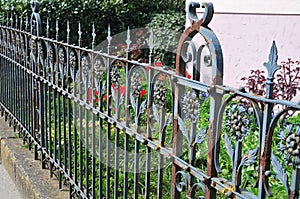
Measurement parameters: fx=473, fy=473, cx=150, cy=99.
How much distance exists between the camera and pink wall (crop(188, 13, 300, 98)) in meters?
6.21

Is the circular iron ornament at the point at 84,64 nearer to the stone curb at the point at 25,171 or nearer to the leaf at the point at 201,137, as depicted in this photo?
the stone curb at the point at 25,171

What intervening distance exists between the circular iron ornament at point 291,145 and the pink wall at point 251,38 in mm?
5051

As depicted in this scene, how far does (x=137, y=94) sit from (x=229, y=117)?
0.80m

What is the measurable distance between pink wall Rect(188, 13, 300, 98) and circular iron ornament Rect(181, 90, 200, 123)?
4.63 m

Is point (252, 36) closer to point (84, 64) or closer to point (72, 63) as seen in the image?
point (72, 63)

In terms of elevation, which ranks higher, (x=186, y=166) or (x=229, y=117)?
(x=229, y=117)

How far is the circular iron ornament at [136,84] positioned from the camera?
2.29 metres

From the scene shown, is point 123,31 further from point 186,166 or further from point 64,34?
point 186,166

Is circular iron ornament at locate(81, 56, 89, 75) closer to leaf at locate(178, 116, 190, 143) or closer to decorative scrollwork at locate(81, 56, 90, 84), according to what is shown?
decorative scrollwork at locate(81, 56, 90, 84)

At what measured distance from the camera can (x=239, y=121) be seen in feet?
4.99

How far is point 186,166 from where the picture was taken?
6.10 ft

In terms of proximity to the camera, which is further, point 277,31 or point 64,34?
point 64,34

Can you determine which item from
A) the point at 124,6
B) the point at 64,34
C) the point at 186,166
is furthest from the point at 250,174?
the point at 124,6

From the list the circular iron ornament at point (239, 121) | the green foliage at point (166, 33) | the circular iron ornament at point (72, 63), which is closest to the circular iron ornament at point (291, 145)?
the circular iron ornament at point (239, 121)
